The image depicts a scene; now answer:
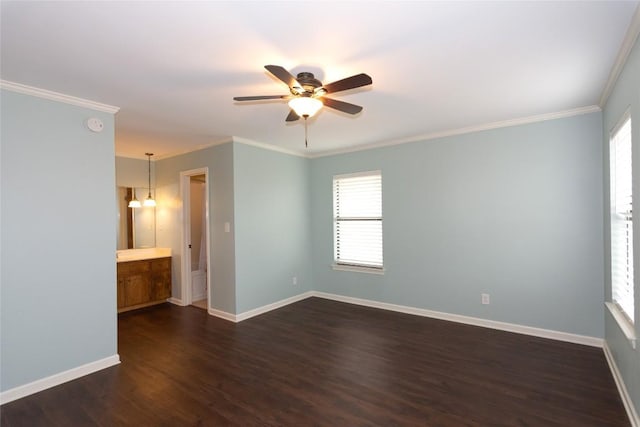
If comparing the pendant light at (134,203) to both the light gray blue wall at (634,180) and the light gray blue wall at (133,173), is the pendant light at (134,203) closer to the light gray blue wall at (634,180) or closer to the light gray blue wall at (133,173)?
the light gray blue wall at (133,173)

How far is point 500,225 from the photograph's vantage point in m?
3.90

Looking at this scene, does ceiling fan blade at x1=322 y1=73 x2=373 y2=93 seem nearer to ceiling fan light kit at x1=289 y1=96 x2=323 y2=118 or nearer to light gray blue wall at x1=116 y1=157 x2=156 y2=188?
ceiling fan light kit at x1=289 y1=96 x2=323 y2=118

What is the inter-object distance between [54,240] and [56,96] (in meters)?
1.25

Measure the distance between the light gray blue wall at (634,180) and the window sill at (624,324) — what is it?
0.07 metres

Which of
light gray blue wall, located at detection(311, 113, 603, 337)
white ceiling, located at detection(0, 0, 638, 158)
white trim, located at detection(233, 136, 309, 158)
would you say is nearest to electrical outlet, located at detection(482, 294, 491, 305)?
light gray blue wall, located at detection(311, 113, 603, 337)

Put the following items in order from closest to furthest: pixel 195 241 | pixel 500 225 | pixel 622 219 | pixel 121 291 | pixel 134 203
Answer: pixel 622 219, pixel 500 225, pixel 121 291, pixel 134 203, pixel 195 241

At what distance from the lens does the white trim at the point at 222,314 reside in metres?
4.38

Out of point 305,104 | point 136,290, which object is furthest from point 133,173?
point 305,104

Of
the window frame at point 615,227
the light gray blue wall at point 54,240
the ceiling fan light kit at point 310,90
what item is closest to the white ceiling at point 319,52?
the ceiling fan light kit at point 310,90

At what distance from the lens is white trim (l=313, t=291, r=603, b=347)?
3471mm

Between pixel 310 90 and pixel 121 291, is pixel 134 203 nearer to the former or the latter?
pixel 121 291

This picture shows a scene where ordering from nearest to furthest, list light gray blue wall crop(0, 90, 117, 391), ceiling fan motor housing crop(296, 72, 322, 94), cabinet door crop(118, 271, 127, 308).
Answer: ceiling fan motor housing crop(296, 72, 322, 94)
light gray blue wall crop(0, 90, 117, 391)
cabinet door crop(118, 271, 127, 308)

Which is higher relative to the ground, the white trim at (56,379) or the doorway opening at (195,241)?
the doorway opening at (195,241)

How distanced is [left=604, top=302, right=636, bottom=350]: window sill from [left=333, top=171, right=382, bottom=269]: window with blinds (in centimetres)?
270
